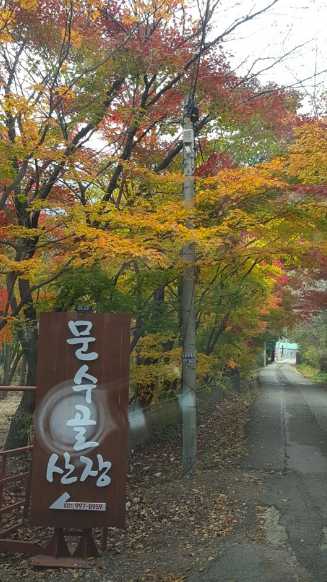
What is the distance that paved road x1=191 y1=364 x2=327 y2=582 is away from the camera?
4.75 m

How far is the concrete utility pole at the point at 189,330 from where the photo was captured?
29.1 ft

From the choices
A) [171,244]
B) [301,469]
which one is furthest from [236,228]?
[301,469]

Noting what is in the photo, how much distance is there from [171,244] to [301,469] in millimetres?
4392

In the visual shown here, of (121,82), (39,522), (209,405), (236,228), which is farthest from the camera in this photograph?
(209,405)

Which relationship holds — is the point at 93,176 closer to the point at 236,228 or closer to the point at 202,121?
the point at 236,228

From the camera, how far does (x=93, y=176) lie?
29.4ft

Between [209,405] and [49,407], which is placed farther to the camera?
[209,405]

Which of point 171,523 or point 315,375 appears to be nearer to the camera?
point 171,523

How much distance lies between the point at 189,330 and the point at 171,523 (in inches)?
137

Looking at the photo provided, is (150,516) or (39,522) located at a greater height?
(39,522)

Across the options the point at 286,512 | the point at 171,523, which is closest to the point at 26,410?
the point at 171,523

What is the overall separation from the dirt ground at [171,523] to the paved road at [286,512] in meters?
0.22

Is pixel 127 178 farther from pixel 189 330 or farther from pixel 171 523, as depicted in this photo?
pixel 171 523

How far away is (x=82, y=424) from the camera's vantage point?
524 cm
